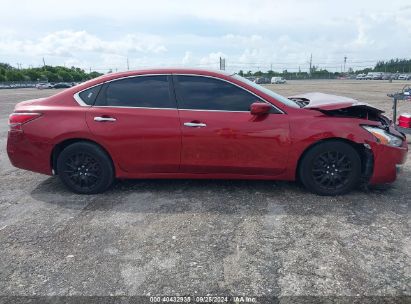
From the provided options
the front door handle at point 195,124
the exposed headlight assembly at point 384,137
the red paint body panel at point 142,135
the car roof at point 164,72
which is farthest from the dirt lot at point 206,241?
the car roof at point 164,72

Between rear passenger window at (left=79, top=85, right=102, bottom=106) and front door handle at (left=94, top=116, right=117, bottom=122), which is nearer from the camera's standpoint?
front door handle at (left=94, top=116, right=117, bottom=122)

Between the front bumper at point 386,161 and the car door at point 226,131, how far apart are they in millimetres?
1080

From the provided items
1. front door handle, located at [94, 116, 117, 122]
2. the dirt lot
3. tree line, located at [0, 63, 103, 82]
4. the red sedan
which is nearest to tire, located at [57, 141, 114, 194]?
the red sedan

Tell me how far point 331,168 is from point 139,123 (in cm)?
242

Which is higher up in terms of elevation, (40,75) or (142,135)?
(40,75)

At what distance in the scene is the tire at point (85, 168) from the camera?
447cm

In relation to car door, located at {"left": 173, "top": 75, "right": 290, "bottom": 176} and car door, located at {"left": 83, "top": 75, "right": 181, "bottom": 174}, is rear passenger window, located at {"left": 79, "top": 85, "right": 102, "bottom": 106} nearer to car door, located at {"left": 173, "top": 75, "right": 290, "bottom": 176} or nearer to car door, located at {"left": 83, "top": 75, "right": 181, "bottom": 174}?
car door, located at {"left": 83, "top": 75, "right": 181, "bottom": 174}

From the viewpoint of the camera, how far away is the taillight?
4513 mm

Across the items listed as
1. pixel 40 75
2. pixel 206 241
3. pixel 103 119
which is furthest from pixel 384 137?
pixel 40 75

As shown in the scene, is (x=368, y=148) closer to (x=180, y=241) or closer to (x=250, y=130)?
(x=250, y=130)

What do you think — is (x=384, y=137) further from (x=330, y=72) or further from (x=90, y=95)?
(x=330, y=72)

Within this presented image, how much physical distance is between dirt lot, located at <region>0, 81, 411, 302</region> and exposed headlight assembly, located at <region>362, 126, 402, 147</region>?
681 mm

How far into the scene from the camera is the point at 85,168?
179 inches

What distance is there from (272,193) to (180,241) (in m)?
1.66
